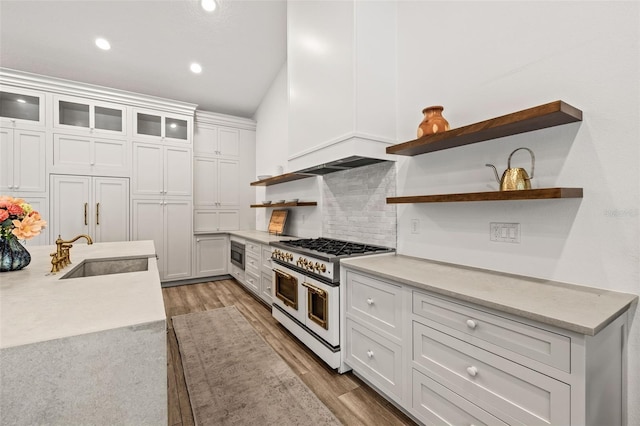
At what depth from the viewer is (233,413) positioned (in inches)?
67.7

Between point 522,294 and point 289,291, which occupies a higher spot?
point 522,294

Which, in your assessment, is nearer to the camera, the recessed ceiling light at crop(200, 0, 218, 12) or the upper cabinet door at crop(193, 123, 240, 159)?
the recessed ceiling light at crop(200, 0, 218, 12)

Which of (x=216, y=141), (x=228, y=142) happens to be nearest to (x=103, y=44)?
(x=216, y=141)

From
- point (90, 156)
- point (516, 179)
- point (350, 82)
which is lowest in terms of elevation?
point (516, 179)

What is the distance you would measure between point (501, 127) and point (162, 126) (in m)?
4.63

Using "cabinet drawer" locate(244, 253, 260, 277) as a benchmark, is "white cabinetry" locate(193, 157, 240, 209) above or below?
above

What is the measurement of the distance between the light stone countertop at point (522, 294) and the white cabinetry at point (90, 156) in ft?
13.3

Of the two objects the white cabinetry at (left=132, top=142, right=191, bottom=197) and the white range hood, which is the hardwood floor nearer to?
the white range hood

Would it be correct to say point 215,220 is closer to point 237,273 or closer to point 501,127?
point 237,273

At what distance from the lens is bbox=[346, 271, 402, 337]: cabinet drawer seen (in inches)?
65.7

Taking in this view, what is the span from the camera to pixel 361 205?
272 centimetres

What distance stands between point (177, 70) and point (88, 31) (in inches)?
40.0

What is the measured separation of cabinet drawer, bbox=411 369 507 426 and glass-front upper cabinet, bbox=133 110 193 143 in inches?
181

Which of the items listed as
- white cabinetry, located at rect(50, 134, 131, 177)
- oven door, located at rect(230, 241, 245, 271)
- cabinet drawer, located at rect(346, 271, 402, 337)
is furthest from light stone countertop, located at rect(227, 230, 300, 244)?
white cabinetry, located at rect(50, 134, 131, 177)
